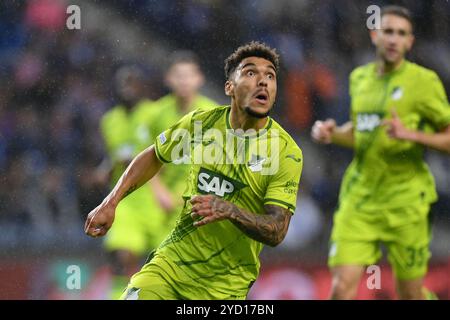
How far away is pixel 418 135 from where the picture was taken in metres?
6.46

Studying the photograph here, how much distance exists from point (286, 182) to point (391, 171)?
204 centimetres

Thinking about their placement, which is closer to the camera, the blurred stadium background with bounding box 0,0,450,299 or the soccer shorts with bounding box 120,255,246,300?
the soccer shorts with bounding box 120,255,246,300

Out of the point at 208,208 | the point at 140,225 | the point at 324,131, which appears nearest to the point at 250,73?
the point at 208,208

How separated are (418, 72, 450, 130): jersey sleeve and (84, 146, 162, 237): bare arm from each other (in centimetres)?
214

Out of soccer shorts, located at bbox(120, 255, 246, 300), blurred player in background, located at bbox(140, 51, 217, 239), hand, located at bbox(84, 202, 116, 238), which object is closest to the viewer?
hand, located at bbox(84, 202, 116, 238)

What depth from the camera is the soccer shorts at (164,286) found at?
15.7 feet

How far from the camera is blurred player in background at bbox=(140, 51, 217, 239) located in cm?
740

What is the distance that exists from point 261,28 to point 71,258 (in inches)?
86.7

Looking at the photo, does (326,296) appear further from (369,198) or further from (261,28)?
(261,28)

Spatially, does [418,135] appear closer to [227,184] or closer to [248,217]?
[227,184]

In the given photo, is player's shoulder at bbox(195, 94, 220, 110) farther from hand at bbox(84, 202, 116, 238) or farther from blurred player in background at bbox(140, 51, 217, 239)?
hand at bbox(84, 202, 116, 238)

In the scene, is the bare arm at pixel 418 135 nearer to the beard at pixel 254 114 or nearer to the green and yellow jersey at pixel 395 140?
the green and yellow jersey at pixel 395 140

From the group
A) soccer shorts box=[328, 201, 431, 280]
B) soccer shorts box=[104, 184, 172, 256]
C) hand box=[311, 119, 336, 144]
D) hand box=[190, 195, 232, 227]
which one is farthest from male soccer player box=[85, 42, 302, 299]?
soccer shorts box=[104, 184, 172, 256]

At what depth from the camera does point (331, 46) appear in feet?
26.1
